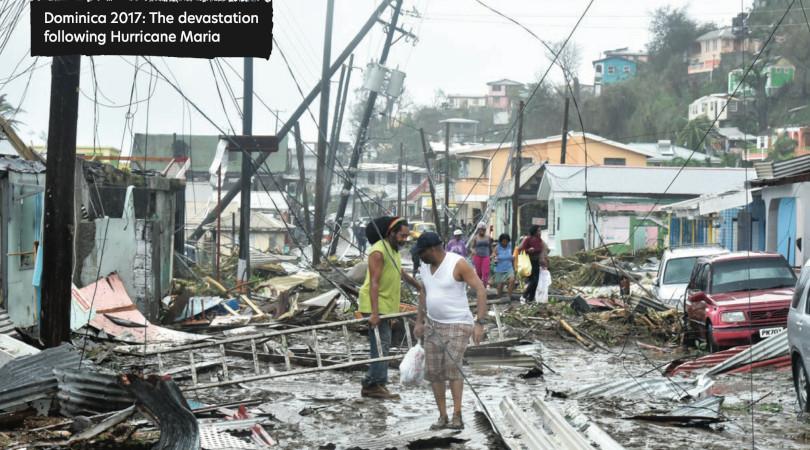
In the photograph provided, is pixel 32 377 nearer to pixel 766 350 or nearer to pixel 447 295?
pixel 447 295

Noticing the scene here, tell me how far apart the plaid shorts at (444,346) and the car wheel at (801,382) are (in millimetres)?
3216

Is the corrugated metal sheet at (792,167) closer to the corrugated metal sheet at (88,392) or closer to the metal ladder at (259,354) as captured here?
the metal ladder at (259,354)

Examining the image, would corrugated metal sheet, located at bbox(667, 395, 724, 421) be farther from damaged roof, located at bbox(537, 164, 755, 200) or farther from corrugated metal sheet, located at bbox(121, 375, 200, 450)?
damaged roof, located at bbox(537, 164, 755, 200)

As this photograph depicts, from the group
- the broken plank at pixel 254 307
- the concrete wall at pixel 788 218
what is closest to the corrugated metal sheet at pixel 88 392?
the broken plank at pixel 254 307

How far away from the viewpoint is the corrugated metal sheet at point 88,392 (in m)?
8.11

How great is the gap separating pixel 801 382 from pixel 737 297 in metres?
5.27

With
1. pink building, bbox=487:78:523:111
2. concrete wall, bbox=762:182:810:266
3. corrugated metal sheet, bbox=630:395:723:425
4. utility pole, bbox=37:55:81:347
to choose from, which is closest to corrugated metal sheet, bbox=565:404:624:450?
corrugated metal sheet, bbox=630:395:723:425

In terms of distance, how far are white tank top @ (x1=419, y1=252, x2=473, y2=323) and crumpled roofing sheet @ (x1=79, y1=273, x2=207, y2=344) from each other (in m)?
6.41

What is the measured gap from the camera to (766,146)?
72.9 meters

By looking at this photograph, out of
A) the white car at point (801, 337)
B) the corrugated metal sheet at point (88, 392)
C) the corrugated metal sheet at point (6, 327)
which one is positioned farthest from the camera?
the corrugated metal sheet at point (6, 327)

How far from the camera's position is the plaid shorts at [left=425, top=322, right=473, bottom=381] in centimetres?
820

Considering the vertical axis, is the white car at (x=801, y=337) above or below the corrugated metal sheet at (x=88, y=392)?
above

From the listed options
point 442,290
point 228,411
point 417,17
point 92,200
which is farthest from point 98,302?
point 417,17

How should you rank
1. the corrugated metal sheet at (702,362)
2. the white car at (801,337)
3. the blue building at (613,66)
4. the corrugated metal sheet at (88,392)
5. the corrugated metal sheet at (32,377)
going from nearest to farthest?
1. the corrugated metal sheet at (32,377)
2. the corrugated metal sheet at (88,392)
3. the white car at (801,337)
4. the corrugated metal sheet at (702,362)
5. the blue building at (613,66)
